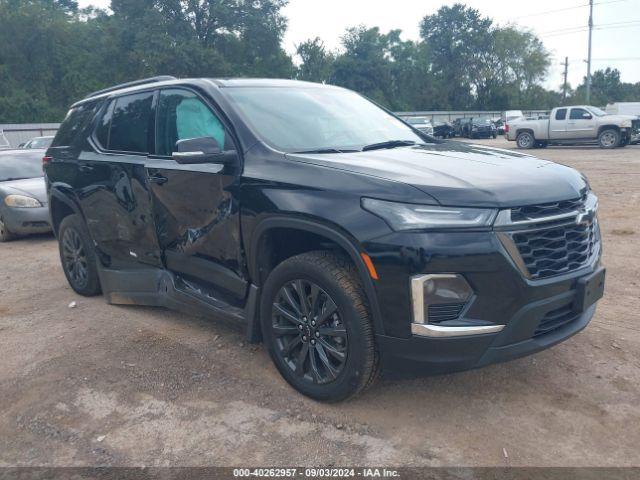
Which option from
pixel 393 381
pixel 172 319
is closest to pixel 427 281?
pixel 393 381

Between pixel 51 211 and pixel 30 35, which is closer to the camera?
pixel 51 211

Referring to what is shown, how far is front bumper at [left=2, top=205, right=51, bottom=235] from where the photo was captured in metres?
8.48

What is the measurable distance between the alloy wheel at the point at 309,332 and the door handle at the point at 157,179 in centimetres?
135

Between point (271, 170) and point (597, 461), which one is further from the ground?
point (271, 170)

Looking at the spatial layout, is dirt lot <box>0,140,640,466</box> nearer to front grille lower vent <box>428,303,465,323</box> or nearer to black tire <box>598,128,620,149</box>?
front grille lower vent <box>428,303,465,323</box>

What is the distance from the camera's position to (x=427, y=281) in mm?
2740

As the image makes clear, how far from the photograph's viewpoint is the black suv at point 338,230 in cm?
277

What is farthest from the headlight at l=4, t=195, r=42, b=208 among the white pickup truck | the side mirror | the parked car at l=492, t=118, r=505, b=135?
the parked car at l=492, t=118, r=505, b=135

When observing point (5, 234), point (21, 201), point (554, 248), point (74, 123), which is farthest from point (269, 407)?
point (5, 234)

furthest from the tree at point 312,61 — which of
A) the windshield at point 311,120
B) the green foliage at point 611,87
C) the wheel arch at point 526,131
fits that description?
the windshield at point 311,120

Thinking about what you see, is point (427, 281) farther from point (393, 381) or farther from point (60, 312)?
point (60, 312)

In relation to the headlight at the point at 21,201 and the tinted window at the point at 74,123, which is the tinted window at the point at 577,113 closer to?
the headlight at the point at 21,201

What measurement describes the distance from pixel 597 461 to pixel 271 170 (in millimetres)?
2237

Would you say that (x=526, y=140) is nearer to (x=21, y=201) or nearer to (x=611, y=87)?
(x=21, y=201)
